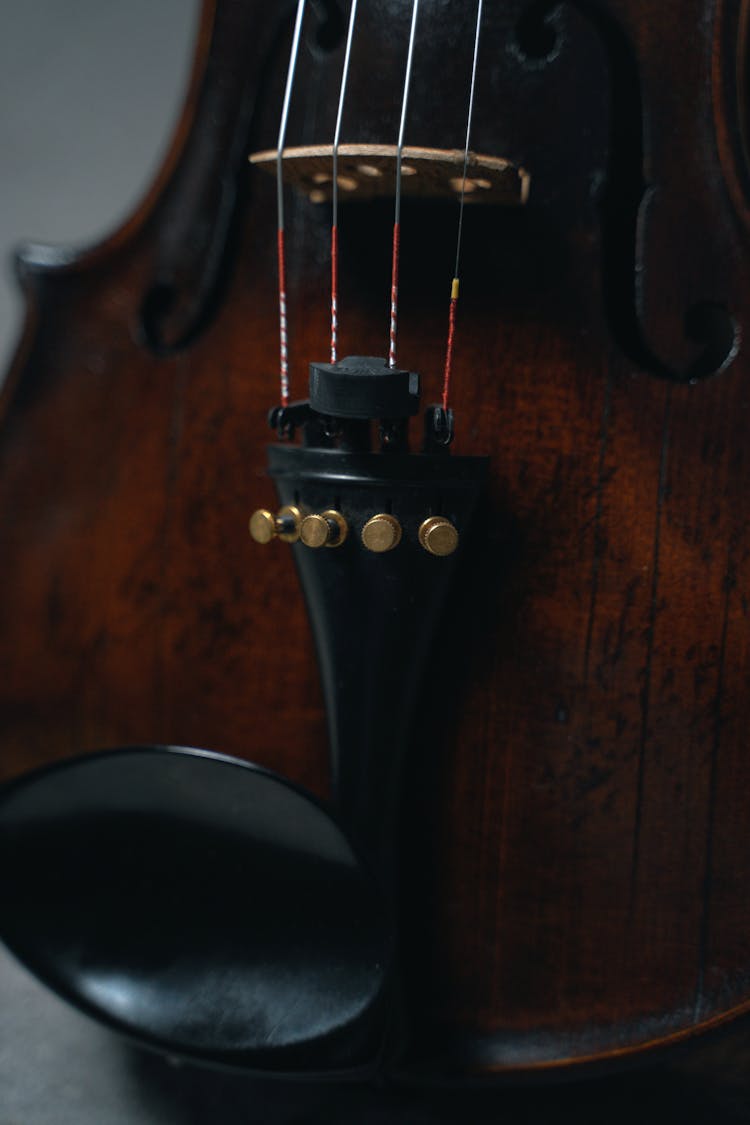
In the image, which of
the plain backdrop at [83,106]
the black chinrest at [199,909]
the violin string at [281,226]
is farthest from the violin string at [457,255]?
the plain backdrop at [83,106]

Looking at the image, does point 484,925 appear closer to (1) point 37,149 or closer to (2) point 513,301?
(2) point 513,301

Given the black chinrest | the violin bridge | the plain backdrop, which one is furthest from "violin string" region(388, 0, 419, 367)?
the plain backdrop

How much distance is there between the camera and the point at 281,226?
694 mm

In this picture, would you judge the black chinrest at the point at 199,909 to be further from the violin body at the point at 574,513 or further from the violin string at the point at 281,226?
the violin string at the point at 281,226

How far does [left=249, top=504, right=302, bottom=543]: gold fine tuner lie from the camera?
627mm

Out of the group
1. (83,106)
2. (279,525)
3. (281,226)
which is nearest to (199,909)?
(279,525)

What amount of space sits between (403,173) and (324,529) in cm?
23

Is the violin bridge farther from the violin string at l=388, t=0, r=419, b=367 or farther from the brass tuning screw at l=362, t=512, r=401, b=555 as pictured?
the brass tuning screw at l=362, t=512, r=401, b=555

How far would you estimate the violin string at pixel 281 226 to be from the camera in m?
0.68

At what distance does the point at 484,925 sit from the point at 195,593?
0.31 m

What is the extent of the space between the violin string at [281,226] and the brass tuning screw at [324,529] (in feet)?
0.35

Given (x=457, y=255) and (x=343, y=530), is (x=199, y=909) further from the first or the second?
(x=457, y=255)

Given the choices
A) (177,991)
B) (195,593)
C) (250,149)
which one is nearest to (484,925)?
(177,991)

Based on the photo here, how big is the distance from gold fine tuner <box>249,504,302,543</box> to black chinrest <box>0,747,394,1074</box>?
14 cm
